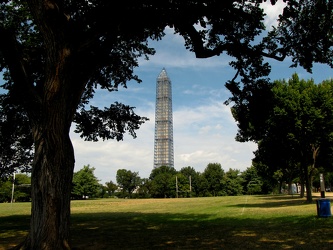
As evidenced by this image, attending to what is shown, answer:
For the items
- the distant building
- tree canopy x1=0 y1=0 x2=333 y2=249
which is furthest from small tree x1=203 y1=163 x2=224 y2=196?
tree canopy x1=0 y1=0 x2=333 y2=249

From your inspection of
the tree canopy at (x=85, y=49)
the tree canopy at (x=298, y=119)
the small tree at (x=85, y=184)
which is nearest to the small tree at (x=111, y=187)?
the small tree at (x=85, y=184)

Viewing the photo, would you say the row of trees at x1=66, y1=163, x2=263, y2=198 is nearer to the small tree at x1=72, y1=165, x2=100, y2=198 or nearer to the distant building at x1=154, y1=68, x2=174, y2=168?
the small tree at x1=72, y1=165, x2=100, y2=198

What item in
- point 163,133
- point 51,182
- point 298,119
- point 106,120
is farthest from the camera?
point 163,133

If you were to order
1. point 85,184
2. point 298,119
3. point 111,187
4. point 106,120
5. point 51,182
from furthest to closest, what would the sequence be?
point 111,187, point 85,184, point 298,119, point 106,120, point 51,182

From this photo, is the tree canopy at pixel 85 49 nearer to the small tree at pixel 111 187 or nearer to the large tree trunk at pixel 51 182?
the large tree trunk at pixel 51 182

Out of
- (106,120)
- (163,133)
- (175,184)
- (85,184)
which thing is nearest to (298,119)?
(106,120)

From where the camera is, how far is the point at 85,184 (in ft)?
347

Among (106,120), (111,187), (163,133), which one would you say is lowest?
(111,187)

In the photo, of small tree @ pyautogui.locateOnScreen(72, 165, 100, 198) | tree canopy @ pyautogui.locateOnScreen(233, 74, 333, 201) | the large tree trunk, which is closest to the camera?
the large tree trunk

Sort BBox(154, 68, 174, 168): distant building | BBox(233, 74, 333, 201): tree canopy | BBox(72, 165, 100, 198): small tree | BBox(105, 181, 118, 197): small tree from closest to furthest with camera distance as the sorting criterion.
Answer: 1. BBox(233, 74, 333, 201): tree canopy
2. BBox(72, 165, 100, 198): small tree
3. BBox(105, 181, 118, 197): small tree
4. BBox(154, 68, 174, 168): distant building

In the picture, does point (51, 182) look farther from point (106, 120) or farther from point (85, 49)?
point (106, 120)

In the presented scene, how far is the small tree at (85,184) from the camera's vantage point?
105 m

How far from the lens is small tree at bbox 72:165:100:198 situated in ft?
344

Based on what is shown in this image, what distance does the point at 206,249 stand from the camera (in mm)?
9914
